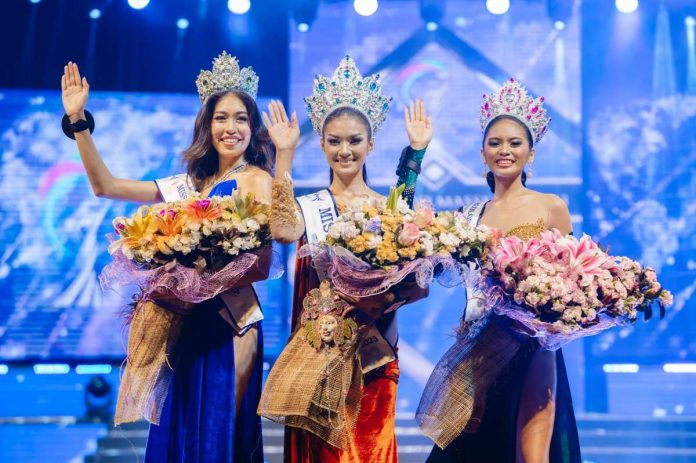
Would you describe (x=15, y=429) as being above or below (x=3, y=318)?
below

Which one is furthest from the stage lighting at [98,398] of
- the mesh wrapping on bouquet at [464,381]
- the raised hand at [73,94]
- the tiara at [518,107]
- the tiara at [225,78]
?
the tiara at [518,107]

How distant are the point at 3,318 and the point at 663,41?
4807mm

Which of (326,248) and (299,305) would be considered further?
(299,305)

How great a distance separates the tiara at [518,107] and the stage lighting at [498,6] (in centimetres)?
238

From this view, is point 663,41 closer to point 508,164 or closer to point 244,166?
point 508,164

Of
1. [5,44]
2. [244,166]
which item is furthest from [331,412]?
[5,44]

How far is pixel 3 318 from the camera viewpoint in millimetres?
5656

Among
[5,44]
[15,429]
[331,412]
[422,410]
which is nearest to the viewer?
[331,412]

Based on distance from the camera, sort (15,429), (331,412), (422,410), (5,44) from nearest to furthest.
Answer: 1. (331,412)
2. (422,410)
3. (15,429)
4. (5,44)

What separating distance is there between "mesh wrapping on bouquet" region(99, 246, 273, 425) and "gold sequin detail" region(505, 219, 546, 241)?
963 mm

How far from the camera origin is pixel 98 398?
5.46 m

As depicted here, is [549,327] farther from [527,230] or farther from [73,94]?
[73,94]

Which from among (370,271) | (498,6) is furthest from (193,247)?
(498,6)

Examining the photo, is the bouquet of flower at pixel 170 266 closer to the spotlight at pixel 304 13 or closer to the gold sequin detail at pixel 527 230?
the gold sequin detail at pixel 527 230
